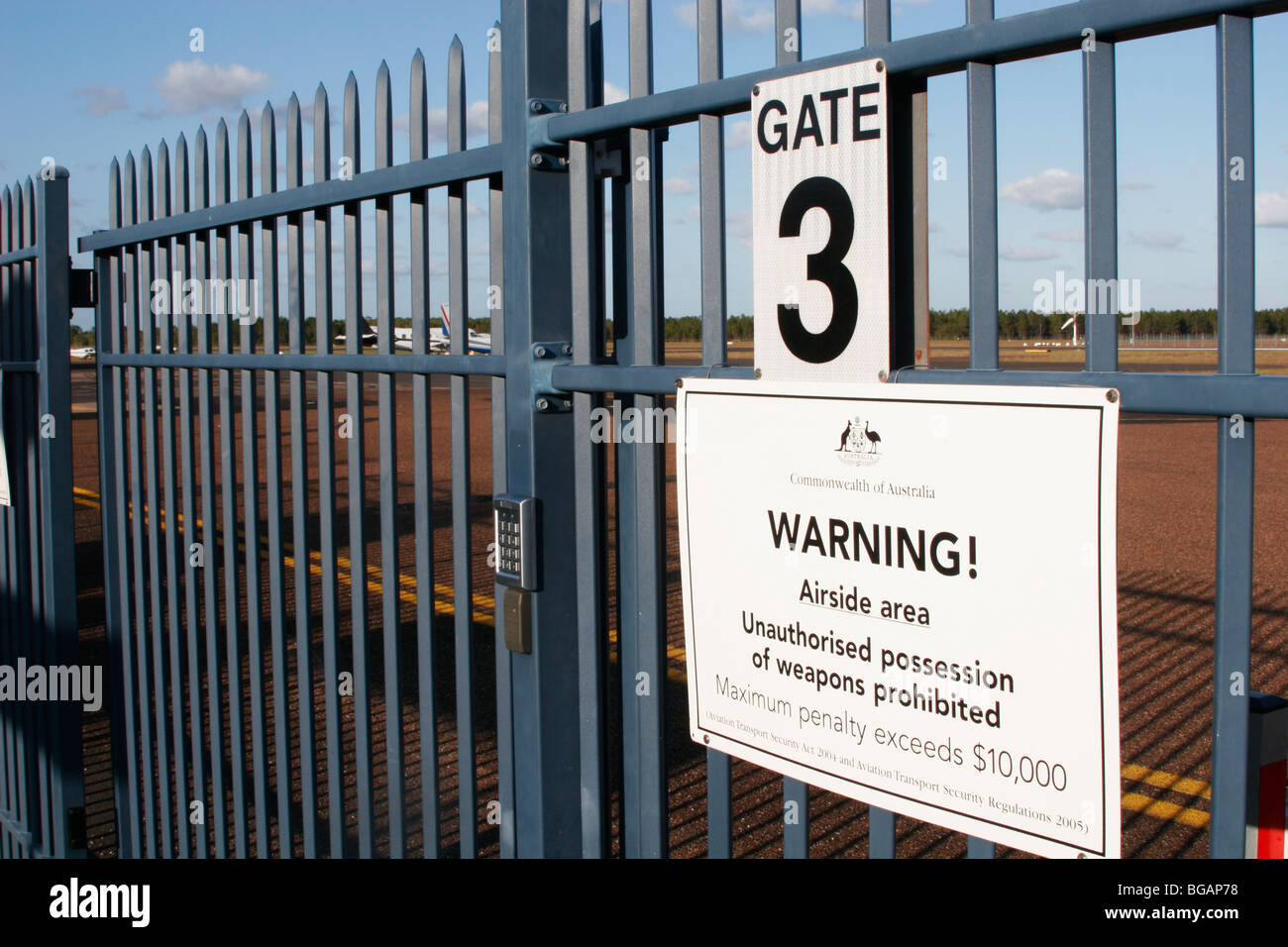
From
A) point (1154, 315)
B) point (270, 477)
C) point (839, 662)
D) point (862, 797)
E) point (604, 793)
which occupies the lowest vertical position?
point (604, 793)

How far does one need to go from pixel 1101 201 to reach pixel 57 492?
4304 millimetres

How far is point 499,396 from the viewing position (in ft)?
8.79

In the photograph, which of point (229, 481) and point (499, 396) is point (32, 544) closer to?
point (229, 481)

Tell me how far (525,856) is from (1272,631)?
6.62m

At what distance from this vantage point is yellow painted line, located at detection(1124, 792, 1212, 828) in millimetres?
4867

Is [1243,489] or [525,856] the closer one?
[1243,489]

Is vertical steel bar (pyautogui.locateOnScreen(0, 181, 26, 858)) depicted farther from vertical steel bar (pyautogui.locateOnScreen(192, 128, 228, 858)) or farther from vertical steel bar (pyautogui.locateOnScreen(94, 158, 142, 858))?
vertical steel bar (pyautogui.locateOnScreen(192, 128, 228, 858))

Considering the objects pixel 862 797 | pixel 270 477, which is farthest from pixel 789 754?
pixel 270 477

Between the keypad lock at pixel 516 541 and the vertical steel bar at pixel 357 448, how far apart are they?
52 centimetres
